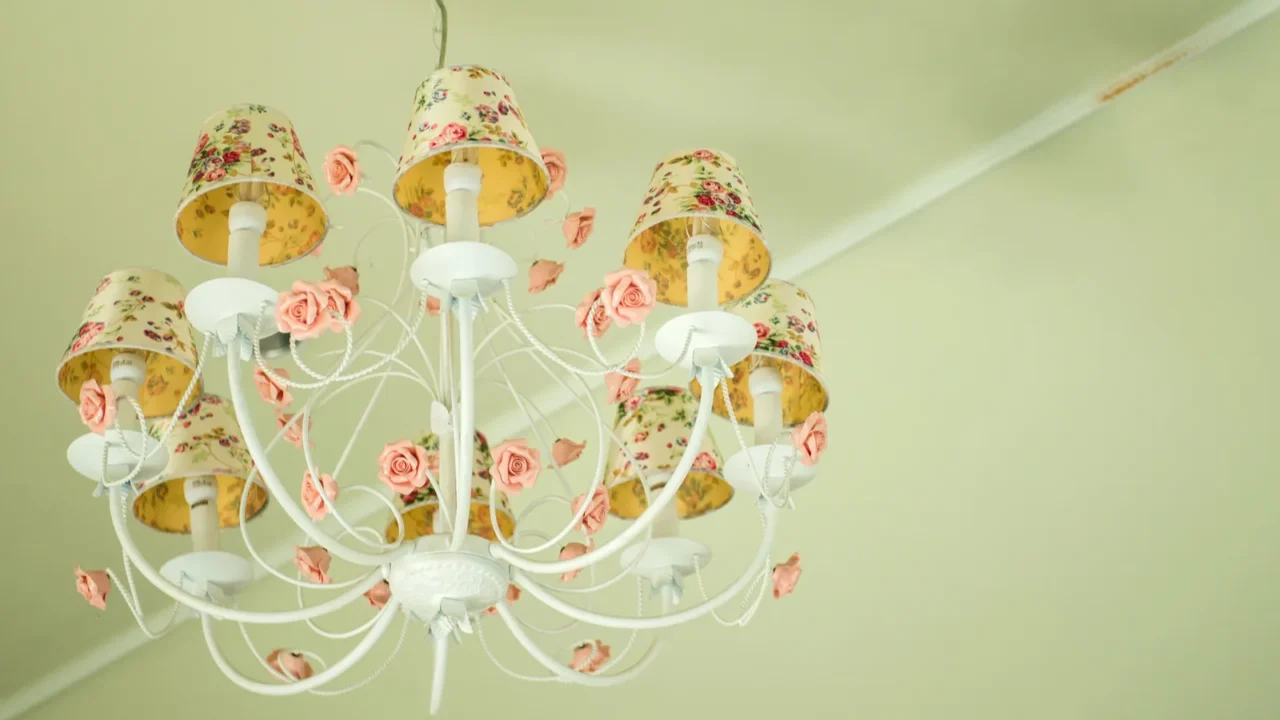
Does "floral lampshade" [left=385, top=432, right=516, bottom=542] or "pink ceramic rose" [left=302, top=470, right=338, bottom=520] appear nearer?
"pink ceramic rose" [left=302, top=470, right=338, bottom=520]

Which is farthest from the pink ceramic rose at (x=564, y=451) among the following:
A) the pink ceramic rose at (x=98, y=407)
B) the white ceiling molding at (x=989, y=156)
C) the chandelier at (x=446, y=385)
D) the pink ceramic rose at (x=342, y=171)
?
the white ceiling molding at (x=989, y=156)

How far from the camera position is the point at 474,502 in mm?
1509

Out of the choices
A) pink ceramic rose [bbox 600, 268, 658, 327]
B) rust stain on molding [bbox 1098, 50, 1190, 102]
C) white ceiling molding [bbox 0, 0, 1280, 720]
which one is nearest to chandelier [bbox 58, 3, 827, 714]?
pink ceramic rose [bbox 600, 268, 658, 327]

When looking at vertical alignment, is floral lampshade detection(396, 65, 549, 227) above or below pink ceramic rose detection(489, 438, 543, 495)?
above

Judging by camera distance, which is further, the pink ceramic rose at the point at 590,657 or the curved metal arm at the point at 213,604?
the pink ceramic rose at the point at 590,657

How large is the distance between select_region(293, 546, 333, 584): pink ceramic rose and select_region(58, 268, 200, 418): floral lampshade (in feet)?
0.76

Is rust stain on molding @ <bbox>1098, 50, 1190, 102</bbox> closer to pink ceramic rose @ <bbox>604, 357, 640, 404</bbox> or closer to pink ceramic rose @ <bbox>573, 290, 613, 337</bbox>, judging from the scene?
pink ceramic rose @ <bbox>604, 357, 640, 404</bbox>

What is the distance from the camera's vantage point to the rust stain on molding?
2201mm

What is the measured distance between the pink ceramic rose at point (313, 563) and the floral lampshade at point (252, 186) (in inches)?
14.5

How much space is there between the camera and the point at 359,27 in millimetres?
1922

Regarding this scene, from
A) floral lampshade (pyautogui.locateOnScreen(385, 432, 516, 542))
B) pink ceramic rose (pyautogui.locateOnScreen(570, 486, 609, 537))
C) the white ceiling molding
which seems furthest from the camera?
the white ceiling molding

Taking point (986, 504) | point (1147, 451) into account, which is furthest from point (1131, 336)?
point (986, 504)

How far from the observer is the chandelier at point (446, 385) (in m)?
1.25

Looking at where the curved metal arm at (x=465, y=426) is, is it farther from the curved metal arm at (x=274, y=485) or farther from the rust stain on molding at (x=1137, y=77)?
the rust stain on molding at (x=1137, y=77)
